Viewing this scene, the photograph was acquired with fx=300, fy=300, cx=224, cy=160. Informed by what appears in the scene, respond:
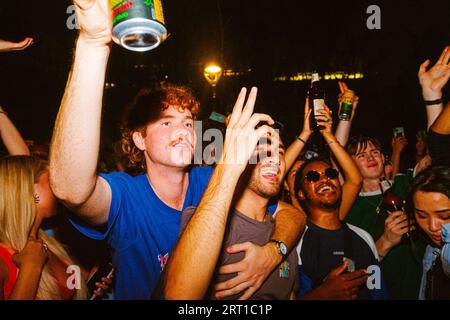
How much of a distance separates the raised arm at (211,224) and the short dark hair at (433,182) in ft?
6.30

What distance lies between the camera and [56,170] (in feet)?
3.97

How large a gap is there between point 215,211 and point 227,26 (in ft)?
34.2

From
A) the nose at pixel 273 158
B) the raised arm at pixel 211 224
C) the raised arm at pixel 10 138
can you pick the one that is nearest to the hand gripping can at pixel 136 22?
the raised arm at pixel 211 224

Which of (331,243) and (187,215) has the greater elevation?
(187,215)

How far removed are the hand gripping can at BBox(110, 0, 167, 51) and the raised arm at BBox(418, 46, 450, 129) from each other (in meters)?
2.82

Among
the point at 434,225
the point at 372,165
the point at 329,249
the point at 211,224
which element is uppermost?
the point at 372,165

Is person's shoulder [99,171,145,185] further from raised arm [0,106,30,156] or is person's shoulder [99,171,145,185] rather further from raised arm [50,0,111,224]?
raised arm [0,106,30,156]

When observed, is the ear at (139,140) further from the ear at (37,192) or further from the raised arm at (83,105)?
the raised arm at (83,105)

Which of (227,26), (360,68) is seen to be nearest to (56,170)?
(227,26)

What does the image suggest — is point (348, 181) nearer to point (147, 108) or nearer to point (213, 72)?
point (147, 108)

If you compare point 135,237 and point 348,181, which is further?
point 348,181

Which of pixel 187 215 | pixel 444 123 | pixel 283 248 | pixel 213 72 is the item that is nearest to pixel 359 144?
pixel 444 123

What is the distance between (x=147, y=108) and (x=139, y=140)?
0.26m

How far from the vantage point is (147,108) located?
238 cm
